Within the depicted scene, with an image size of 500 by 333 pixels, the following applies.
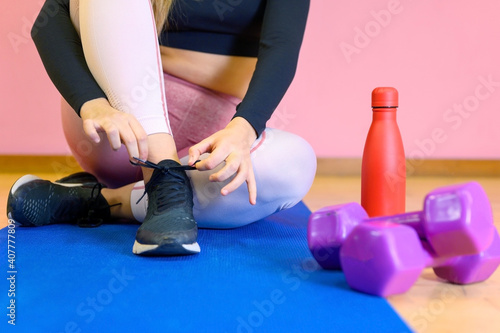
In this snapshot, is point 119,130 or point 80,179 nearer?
point 119,130

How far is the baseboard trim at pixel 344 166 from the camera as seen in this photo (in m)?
2.27

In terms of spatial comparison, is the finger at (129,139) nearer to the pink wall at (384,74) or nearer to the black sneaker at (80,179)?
the black sneaker at (80,179)

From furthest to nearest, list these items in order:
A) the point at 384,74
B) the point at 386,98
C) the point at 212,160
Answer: the point at 384,74
the point at 386,98
the point at 212,160

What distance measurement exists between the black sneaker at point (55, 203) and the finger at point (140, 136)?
0.30 metres

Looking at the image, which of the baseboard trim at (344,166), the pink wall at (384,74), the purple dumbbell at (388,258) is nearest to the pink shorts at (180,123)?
the purple dumbbell at (388,258)

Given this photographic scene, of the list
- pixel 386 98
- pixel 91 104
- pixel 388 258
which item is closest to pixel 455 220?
pixel 388 258

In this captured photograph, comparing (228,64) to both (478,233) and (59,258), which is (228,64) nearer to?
(59,258)

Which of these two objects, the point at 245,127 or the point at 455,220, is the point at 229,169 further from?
the point at 455,220

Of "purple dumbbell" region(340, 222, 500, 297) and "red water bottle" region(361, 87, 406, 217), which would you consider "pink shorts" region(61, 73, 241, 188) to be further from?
"purple dumbbell" region(340, 222, 500, 297)

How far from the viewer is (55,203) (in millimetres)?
1047

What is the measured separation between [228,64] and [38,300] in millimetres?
660

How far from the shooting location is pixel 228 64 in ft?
3.74

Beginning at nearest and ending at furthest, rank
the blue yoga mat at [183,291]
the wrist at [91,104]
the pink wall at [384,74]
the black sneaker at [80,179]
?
the blue yoga mat at [183,291]
the wrist at [91,104]
the black sneaker at [80,179]
the pink wall at [384,74]

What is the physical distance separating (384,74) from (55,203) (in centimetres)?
152
